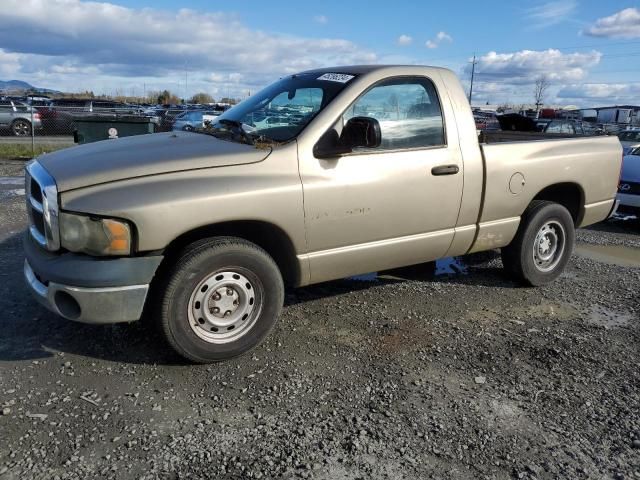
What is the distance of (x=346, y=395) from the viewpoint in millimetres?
3312

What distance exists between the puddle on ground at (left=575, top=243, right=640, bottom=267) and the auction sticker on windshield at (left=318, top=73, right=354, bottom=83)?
4234mm

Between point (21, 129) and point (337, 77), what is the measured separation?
2258cm

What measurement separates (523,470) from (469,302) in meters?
2.37

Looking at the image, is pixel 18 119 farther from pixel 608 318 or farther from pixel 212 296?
pixel 608 318

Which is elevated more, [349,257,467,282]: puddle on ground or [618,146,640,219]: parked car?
[618,146,640,219]: parked car

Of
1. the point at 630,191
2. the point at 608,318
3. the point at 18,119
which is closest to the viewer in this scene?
the point at 608,318

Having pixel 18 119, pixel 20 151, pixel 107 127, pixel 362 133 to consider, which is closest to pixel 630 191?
pixel 362 133

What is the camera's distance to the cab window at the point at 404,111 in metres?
4.03

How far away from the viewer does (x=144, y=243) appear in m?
3.16

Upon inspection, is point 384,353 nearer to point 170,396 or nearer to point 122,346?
point 170,396

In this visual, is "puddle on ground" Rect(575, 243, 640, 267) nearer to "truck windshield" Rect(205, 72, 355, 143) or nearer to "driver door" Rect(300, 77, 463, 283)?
"driver door" Rect(300, 77, 463, 283)

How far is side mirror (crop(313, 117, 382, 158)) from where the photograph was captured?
3619 mm

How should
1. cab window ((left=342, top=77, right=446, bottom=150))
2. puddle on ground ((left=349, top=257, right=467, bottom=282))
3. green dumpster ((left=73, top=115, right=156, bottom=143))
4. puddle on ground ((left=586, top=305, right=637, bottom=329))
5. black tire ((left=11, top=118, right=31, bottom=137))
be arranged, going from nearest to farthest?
cab window ((left=342, top=77, right=446, bottom=150)), puddle on ground ((left=586, top=305, right=637, bottom=329)), puddle on ground ((left=349, top=257, right=467, bottom=282)), green dumpster ((left=73, top=115, right=156, bottom=143)), black tire ((left=11, top=118, right=31, bottom=137))

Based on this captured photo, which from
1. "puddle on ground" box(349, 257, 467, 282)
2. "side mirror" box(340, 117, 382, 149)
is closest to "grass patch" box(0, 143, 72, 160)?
"puddle on ground" box(349, 257, 467, 282)
